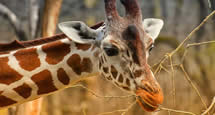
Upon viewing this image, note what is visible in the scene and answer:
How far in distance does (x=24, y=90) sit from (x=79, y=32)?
1.21ft

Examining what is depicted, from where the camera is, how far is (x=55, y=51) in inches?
52.4

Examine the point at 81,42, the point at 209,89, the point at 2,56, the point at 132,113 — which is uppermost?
the point at 81,42

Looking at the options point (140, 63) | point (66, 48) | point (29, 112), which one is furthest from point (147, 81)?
point (29, 112)

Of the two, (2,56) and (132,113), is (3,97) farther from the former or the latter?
(132,113)

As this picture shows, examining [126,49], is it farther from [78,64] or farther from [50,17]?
[50,17]

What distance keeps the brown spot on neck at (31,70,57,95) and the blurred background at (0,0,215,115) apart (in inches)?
24.5

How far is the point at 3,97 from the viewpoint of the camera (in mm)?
1298

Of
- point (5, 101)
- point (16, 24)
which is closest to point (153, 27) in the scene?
point (5, 101)

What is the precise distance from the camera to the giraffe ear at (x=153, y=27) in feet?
4.45

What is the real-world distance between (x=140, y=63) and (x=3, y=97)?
2.15 feet

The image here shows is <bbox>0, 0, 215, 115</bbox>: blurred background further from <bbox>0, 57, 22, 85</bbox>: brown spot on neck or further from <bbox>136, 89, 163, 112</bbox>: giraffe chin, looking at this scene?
<bbox>0, 57, 22, 85</bbox>: brown spot on neck

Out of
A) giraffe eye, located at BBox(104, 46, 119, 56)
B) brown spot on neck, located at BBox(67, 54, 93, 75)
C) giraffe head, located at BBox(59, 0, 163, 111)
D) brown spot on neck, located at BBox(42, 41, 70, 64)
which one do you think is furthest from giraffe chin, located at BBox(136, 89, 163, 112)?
brown spot on neck, located at BBox(42, 41, 70, 64)

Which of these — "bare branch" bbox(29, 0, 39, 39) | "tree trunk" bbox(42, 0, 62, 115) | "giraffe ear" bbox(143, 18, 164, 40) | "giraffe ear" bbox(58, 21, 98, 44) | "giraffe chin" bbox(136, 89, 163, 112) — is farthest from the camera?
"bare branch" bbox(29, 0, 39, 39)

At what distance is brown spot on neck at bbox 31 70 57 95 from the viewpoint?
1304 millimetres
